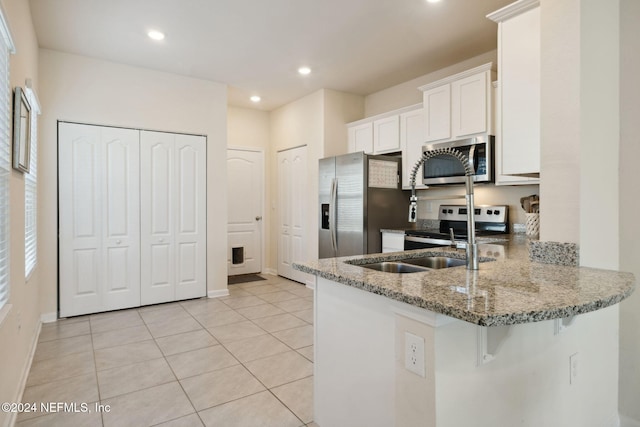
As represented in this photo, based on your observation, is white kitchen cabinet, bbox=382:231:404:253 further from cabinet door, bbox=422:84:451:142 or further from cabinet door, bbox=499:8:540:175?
cabinet door, bbox=499:8:540:175

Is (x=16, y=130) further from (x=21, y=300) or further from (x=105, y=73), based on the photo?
(x=105, y=73)

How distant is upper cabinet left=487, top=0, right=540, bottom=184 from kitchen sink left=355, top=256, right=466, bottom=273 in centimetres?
95

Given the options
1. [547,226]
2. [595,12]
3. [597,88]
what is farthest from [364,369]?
[595,12]

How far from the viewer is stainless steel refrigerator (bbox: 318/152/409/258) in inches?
160

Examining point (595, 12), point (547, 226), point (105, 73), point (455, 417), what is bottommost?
point (455, 417)

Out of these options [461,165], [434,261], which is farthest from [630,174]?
[461,165]

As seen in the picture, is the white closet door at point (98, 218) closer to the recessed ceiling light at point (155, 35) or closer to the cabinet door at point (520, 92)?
the recessed ceiling light at point (155, 35)

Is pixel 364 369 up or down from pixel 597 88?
down

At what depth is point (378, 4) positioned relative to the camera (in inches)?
112

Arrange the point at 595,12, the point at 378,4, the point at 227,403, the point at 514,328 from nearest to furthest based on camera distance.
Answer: the point at 514,328
the point at 595,12
the point at 227,403
the point at 378,4

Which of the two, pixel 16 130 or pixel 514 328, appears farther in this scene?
pixel 16 130

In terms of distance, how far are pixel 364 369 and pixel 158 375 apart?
1.69 metres

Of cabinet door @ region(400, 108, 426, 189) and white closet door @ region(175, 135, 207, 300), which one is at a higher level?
cabinet door @ region(400, 108, 426, 189)

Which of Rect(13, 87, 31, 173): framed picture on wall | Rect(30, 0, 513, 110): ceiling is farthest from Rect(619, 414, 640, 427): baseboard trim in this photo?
Rect(13, 87, 31, 173): framed picture on wall
